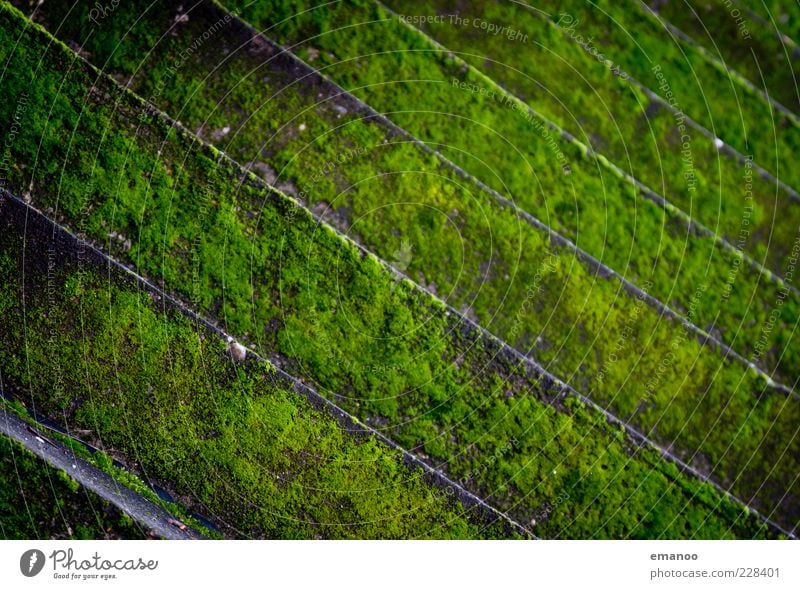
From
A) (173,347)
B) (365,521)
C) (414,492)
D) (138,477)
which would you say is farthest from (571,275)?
(138,477)

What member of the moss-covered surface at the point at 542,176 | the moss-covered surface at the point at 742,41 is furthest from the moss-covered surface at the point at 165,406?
the moss-covered surface at the point at 742,41

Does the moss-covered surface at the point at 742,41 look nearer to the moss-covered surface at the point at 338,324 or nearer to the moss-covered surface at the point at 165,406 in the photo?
the moss-covered surface at the point at 338,324

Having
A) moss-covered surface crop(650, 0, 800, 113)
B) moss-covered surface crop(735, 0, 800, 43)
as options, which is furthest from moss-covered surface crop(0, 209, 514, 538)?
moss-covered surface crop(735, 0, 800, 43)

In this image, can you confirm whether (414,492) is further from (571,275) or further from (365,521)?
(571,275)

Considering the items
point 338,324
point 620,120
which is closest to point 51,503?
point 338,324

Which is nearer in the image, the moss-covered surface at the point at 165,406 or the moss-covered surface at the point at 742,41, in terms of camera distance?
the moss-covered surface at the point at 165,406

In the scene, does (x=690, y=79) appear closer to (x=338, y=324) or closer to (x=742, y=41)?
(x=742, y=41)
